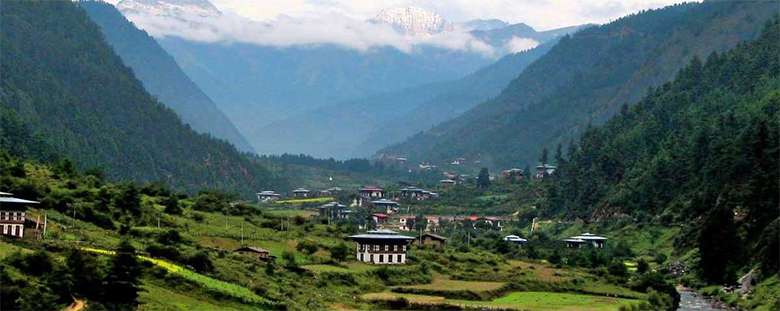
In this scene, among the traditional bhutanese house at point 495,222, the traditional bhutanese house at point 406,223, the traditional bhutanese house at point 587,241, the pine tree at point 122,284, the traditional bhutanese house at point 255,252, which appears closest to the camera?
the pine tree at point 122,284

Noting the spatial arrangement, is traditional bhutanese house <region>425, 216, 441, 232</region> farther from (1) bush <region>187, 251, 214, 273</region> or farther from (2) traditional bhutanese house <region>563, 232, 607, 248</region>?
(1) bush <region>187, 251, 214, 273</region>

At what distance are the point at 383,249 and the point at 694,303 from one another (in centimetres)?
2563

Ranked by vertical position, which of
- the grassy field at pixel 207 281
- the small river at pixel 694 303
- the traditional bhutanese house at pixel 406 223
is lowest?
the small river at pixel 694 303

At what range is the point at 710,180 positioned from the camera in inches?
5714

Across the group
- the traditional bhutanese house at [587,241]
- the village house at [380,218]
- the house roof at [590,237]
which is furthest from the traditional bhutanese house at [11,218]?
the village house at [380,218]

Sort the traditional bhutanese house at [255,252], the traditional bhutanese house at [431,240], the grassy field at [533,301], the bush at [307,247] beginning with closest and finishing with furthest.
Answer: the grassy field at [533,301]
the traditional bhutanese house at [255,252]
the bush at [307,247]
the traditional bhutanese house at [431,240]

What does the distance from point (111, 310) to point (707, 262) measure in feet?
209

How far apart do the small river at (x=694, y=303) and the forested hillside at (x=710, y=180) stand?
3.16 m

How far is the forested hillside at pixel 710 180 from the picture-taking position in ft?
377

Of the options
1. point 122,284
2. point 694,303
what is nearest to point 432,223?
point 694,303

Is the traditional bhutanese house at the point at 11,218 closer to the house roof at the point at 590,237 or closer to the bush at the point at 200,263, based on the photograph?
the bush at the point at 200,263

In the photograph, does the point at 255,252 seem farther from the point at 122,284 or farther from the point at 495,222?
the point at 495,222

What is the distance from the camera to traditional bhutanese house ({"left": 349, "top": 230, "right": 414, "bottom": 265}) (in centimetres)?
11369

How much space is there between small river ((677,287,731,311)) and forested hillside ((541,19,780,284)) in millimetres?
3161
